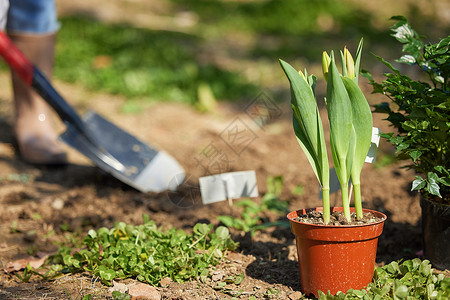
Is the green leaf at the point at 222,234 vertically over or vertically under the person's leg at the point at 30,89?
under

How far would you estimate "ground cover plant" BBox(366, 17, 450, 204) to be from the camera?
4.98ft

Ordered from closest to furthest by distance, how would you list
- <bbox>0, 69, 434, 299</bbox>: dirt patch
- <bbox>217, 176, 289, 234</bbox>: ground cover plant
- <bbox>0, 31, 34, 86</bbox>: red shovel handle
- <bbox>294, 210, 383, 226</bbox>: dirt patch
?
1. <bbox>294, 210, 383, 226</bbox>: dirt patch
2. <bbox>0, 69, 434, 299</bbox>: dirt patch
3. <bbox>217, 176, 289, 234</bbox>: ground cover plant
4. <bbox>0, 31, 34, 86</bbox>: red shovel handle

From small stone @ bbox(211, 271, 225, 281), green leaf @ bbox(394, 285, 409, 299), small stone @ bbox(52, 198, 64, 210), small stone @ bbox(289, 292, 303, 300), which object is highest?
green leaf @ bbox(394, 285, 409, 299)

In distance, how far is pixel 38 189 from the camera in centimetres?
277

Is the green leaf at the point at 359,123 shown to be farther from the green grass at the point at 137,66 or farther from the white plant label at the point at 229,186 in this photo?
Result: the green grass at the point at 137,66

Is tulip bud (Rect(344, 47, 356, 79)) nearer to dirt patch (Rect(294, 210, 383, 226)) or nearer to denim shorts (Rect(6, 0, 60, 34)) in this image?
dirt patch (Rect(294, 210, 383, 226))

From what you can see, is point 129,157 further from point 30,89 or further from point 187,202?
point 30,89

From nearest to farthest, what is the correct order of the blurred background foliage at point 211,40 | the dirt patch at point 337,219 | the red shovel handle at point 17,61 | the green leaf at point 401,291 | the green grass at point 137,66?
the green leaf at point 401,291, the dirt patch at point 337,219, the red shovel handle at point 17,61, the green grass at point 137,66, the blurred background foliage at point 211,40

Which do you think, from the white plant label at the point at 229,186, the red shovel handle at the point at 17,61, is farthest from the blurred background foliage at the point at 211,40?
the white plant label at the point at 229,186

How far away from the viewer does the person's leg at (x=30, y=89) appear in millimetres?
3066

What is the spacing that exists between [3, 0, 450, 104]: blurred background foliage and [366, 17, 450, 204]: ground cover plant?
3.20 m

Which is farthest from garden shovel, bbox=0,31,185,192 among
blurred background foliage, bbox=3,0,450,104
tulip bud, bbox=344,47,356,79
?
blurred background foliage, bbox=3,0,450,104

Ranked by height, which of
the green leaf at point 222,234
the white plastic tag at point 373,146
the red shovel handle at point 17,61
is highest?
the red shovel handle at point 17,61

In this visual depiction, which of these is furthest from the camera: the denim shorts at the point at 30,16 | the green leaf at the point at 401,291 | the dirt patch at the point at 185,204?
the denim shorts at the point at 30,16
